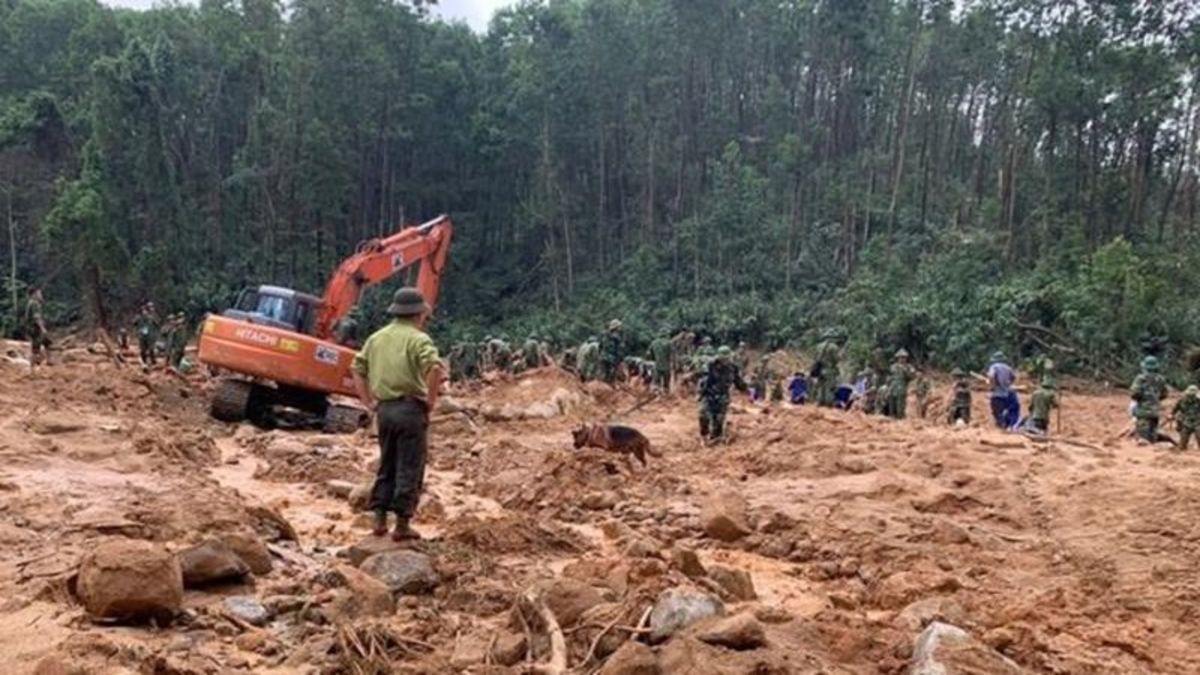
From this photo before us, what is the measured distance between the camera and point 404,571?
5594 millimetres

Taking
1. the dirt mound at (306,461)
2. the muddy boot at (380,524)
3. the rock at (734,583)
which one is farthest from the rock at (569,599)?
the dirt mound at (306,461)

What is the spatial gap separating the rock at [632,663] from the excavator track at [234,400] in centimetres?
1104

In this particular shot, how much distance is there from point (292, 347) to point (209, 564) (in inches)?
330

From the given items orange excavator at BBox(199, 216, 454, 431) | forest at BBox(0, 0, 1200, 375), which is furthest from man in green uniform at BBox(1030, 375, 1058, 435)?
forest at BBox(0, 0, 1200, 375)

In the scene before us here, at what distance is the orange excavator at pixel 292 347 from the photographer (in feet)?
43.9

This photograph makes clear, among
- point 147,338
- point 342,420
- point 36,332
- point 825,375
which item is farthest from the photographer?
point 147,338

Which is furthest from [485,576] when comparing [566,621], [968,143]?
[968,143]

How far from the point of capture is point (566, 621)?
16.1 ft

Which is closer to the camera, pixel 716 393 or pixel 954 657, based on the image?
pixel 954 657

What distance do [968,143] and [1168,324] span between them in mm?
21473

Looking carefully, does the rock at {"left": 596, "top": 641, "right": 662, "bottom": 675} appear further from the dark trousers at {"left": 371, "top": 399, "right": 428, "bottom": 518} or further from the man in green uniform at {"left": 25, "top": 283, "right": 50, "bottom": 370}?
the man in green uniform at {"left": 25, "top": 283, "right": 50, "bottom": 370}

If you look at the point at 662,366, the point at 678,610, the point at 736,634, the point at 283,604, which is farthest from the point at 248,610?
the point at 662,366

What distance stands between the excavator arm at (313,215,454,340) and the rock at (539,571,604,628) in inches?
357

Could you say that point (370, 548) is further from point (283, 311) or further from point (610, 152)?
point (610, 152)
